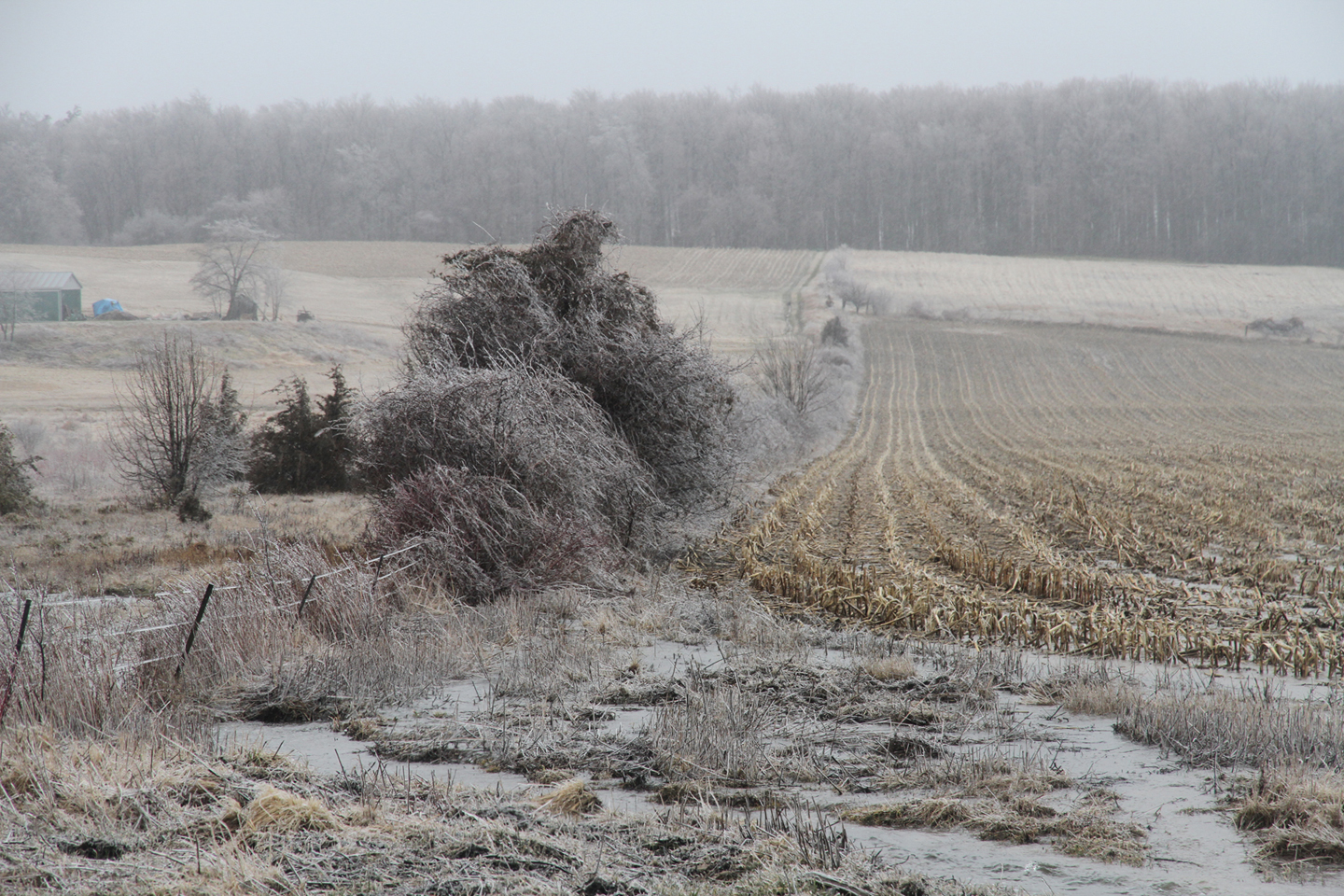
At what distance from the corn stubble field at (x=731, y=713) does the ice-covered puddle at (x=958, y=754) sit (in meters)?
0.03

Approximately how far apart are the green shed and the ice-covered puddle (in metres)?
50.4

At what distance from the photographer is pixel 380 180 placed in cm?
10175

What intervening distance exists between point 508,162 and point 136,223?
4033 cm

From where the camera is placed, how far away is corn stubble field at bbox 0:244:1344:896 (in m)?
3.96

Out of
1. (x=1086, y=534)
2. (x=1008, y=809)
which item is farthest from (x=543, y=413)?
(x=1086, y=534)

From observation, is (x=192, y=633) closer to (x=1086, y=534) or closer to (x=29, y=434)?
(x=1086, y=534)

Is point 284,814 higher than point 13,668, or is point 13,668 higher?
point 13,668

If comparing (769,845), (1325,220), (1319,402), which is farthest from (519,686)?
(1325,220)

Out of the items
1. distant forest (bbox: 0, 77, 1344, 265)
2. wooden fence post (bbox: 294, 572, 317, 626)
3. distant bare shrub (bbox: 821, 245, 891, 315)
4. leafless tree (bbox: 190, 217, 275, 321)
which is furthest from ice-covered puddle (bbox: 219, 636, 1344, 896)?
distant forest (bbox: 0, 77, 1344, 265)

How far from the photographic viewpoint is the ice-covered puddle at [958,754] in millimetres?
3930

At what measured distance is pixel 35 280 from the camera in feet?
168

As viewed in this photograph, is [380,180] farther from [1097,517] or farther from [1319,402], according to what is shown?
[1097,517]

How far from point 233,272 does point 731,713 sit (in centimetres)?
6474

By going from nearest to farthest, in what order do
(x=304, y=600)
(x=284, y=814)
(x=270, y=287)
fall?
(x=284, y=814) < (x=304, y=600) < (x=270, y=287)
